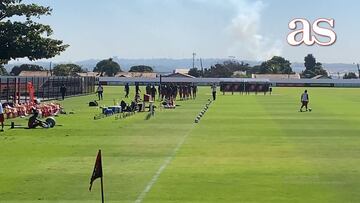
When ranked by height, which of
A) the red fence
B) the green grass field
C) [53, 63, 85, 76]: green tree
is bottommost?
the green grass field

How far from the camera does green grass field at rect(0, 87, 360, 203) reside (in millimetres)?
15062

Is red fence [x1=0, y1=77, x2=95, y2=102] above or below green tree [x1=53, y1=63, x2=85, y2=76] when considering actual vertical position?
below

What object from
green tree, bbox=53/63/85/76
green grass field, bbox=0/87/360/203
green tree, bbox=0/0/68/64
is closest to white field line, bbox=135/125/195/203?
green grass field, bbox=0/87/360/203

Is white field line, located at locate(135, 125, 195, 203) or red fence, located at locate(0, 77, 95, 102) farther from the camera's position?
red fence, located at locate(0, 77, 95, 102)

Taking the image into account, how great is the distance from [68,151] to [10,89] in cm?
3436

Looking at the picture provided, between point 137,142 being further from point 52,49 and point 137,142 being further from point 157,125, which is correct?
point 52,49

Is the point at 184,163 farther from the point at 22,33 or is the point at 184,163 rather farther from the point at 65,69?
the point at 65,69

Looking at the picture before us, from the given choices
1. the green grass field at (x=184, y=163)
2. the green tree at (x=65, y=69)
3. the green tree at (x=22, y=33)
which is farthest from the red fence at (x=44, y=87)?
the green tree at (x=65, y=69)

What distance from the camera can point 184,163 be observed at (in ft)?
65.1

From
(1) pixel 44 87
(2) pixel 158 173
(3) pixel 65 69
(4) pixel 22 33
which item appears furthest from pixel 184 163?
(3) pixel 65 69

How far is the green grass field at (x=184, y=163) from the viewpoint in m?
15.1

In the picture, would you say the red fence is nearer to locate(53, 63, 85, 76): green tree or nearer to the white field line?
the white field line

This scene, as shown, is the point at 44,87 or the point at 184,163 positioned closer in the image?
the point at 184,163

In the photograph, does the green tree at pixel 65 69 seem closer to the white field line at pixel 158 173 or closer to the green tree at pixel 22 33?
the green tree at pixel 22 33
